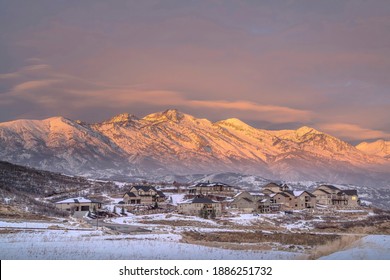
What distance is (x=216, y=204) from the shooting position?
123000 mm

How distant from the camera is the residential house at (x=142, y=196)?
442ft

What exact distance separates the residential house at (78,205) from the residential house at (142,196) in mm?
21177

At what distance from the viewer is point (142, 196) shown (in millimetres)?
137375

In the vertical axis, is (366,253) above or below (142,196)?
below

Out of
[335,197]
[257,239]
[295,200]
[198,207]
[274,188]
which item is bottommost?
[257,239]

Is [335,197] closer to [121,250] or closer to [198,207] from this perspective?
[198,207]

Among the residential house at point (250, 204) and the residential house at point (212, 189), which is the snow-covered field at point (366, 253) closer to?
the residential house at point (250, 204)

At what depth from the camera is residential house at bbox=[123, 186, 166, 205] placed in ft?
442

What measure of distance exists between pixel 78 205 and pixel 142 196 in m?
28.2

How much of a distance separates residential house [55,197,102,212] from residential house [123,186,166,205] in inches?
834

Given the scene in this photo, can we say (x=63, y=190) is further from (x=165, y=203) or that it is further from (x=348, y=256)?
(x=348, y=256)

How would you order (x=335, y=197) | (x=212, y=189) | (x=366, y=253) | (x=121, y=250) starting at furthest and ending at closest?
(x=212, y=189)
(x=335, y=197)
(x=121, y=250)
(x=366, y=253)

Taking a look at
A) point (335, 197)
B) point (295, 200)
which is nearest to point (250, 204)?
point (295, 200)
